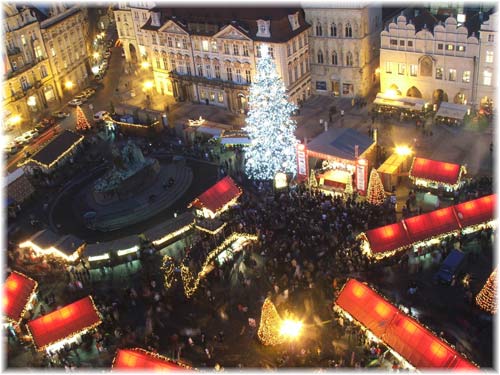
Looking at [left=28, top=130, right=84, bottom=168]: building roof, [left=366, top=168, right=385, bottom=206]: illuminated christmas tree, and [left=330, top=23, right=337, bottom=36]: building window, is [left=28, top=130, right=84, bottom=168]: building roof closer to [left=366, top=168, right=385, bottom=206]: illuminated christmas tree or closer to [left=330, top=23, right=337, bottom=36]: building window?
[left=330, top=23, right=337, bottom=36]: building window

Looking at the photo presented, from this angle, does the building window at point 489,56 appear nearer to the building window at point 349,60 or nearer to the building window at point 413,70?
the building window at point 413,70

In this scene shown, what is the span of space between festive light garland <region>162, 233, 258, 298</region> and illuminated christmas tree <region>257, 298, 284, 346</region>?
6.70 m

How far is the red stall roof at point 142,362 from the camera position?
1154 inches

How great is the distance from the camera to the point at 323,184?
4862cm

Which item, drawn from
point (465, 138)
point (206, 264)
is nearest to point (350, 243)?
point (206, 264)

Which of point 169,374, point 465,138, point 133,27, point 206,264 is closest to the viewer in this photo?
point 169,374

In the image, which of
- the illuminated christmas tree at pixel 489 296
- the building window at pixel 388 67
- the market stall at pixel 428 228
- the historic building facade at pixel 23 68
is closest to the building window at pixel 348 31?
the building window at pixel 388 67

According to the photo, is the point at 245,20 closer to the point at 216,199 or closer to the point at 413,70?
the point at 413,70

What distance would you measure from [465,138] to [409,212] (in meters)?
15.6

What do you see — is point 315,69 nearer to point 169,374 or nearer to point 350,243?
point 350,243

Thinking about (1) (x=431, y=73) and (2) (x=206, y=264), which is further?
(1) (x=431, y=73)

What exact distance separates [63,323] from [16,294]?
16.5 feet

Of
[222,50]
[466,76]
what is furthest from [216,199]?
[466,76]

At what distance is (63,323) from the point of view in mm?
34844
